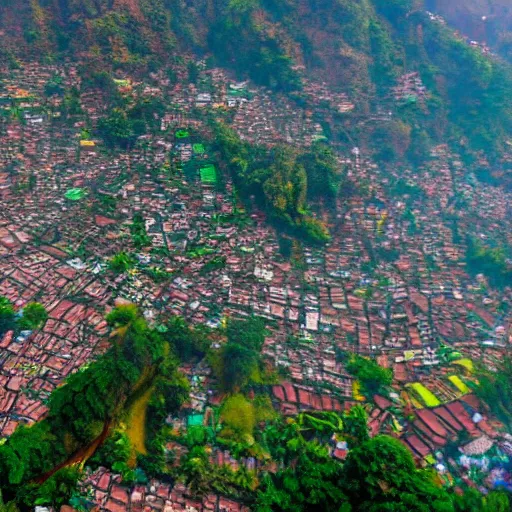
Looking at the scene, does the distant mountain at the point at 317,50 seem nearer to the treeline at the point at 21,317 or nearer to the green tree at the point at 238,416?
the treeline at the point at 21,317

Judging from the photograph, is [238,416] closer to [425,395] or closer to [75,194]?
[425,395]

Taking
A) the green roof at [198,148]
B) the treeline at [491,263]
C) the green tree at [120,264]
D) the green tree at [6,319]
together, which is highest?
the treeline at [491,263]

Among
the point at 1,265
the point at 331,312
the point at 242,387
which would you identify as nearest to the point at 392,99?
the point at 331,312

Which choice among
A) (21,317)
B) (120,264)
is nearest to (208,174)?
(120,264)

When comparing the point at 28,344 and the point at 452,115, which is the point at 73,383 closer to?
the point at 28,344

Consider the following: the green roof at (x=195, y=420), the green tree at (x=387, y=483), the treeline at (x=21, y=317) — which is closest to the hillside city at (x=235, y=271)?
the green roof at (x=195, y=420)

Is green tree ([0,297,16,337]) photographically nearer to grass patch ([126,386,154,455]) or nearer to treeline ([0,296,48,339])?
treeline ([0,296,48,339])
